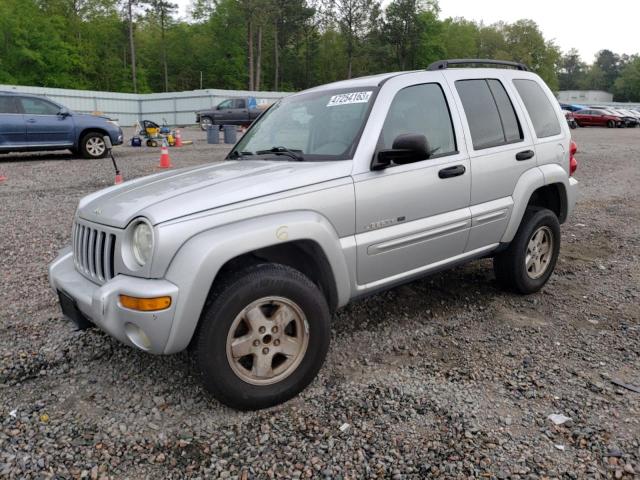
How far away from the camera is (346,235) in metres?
3.11

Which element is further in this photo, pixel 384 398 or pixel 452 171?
pixel 452 171

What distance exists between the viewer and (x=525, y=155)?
165 inches

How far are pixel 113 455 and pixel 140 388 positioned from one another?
0.62 meters

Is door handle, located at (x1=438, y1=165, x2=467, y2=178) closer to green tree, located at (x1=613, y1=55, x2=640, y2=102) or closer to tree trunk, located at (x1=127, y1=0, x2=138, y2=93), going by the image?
tree trunk, located at (x1=127, y1=0, x2=138, y2=93)

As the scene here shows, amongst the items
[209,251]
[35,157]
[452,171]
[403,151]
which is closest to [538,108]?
[452,171]

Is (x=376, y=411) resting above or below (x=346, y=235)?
below

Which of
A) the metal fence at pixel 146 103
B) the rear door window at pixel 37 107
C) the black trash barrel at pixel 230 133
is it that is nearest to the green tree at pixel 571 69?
the metal fence at pixel 146 103

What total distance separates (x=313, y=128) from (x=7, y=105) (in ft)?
38.2

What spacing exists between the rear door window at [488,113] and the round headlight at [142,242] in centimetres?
240

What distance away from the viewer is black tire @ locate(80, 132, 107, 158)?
13527 millimetres

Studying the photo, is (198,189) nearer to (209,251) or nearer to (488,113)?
(209,251)

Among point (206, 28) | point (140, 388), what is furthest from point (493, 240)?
point (206, 28)

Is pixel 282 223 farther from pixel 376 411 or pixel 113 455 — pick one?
pixel 113 455

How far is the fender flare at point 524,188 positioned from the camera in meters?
4.14
